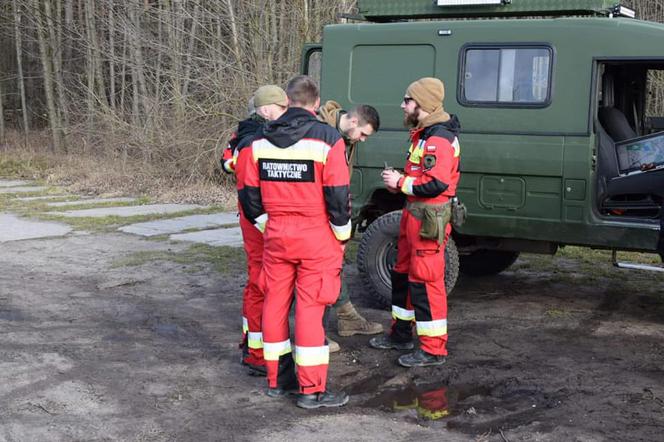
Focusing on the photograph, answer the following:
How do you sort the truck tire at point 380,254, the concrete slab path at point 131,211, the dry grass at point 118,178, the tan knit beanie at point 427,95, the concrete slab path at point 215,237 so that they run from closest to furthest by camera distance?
the tan knit beanie at point 427,95 → the truck tire at point 380,254 → the concrete slab path at point 215,237 → the concrete slab path at point 131,211 → the dry grass at point 118,178

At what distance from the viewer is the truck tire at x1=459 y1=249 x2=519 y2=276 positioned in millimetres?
7918

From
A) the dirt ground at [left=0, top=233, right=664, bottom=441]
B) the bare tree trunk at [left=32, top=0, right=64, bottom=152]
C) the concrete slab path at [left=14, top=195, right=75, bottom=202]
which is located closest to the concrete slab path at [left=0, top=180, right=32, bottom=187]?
the concrete slab path at [left=14, top=195, right=75, bottom=202]

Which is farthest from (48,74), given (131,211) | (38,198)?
(131,211)

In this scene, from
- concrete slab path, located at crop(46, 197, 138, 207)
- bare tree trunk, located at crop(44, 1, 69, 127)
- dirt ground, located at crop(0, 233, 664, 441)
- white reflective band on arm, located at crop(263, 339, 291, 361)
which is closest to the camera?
dirt ground, located at crop(0, 233, 664, 441)

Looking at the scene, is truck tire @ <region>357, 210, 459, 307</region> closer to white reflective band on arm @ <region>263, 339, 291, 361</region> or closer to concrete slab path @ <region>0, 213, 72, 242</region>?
white reflective band on arm @ <region>263, 339, 291, 361</region>

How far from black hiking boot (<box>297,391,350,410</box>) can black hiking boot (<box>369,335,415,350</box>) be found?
1093 mm

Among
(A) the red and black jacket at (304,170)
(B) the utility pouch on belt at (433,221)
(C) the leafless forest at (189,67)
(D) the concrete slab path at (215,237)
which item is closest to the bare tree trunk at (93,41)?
(C) the leafless forest at (189,67)

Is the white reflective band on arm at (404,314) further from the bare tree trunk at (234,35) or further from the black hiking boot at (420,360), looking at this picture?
the bare tree trunk at (234,35)

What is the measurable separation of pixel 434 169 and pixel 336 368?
1.38m

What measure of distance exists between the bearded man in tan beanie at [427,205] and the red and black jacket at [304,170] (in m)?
0.80

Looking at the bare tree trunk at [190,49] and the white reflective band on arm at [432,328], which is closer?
the white reflective band on arm at [432,328]

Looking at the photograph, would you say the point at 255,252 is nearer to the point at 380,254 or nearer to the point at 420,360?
the point at 420,360

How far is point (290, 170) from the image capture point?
4.36 meters

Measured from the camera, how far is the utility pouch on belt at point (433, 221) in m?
5.06
